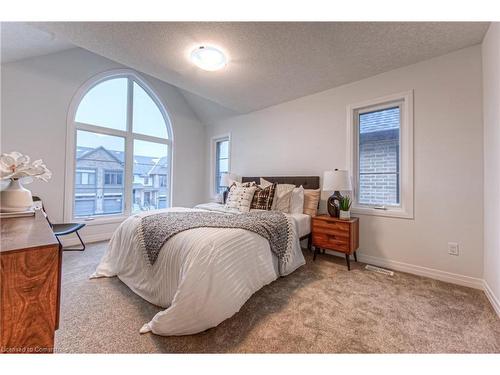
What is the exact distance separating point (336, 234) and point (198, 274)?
1795 mm

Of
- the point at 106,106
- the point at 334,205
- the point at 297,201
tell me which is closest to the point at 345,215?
the point at 334,205

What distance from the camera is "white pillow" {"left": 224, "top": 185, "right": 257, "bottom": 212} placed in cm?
287

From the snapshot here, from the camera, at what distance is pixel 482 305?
1763 millimetres

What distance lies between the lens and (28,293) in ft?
1.93

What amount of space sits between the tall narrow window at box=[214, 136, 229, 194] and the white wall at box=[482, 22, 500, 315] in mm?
3933

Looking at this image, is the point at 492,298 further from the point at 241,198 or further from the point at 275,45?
the point at 275,45

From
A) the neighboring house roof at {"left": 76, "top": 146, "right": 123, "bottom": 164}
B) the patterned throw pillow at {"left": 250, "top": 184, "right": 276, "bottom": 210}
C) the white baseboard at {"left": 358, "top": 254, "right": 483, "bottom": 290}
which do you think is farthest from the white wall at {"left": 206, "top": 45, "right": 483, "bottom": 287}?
the neighboring house roof at {"left": 76, "top": 146, "right": 123, "bottom": 164}

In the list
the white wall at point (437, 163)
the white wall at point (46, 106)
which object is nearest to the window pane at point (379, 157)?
the white wall at point (437, 163)

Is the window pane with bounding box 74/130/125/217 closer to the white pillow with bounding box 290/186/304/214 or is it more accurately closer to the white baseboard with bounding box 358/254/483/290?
the white pillow with bounding box 290/186/304/214

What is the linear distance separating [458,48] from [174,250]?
3.34 metres

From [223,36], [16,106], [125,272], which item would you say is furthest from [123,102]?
[125,272]

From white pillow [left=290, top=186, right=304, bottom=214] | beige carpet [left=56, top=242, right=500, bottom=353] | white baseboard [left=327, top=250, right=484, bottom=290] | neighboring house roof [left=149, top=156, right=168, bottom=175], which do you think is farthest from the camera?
neighboring house roof [left=149, top=156, right=168, bottom=175]

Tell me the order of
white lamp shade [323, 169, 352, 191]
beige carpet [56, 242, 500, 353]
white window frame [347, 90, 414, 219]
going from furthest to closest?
white lamp shade [323, 169, 352, 191] < white window frame [347, 90, 414, 219] < beige carpet [56, 242, 500, 353]
